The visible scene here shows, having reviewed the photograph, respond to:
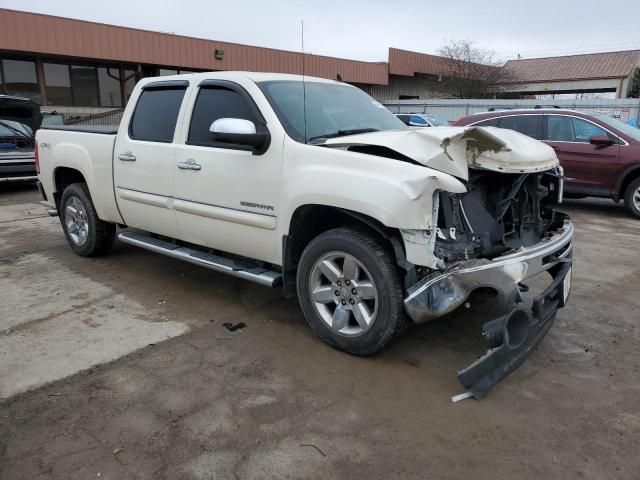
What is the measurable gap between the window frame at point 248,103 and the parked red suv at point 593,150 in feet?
19.9

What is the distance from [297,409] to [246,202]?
1.66 metres

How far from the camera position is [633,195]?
8.55m

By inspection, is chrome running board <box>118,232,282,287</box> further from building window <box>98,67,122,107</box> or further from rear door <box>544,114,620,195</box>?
building window <box>98,67,122,107</box>

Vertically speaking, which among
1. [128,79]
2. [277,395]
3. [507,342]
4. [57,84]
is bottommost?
[277,395]

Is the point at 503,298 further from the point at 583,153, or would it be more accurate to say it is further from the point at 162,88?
the point at 583,153

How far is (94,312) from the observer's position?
14.9 feet

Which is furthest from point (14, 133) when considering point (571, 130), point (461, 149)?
point (461, 149)

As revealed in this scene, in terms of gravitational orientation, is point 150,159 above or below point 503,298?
above

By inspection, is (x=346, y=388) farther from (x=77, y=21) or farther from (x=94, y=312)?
(x=77, y=21)

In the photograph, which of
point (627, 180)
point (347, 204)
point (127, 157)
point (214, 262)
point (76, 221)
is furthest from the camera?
point (627, 180)

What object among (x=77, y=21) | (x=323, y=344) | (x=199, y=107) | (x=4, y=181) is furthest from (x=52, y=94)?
(x=323, y=344)

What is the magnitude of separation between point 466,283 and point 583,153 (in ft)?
22.6

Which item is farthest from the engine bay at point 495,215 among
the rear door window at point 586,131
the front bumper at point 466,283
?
the rear door window at point 586,131

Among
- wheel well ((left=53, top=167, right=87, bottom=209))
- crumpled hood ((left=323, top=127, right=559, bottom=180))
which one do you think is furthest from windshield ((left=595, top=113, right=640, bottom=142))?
wheel well ((left=53, top=167, right=87, bottom=209))
